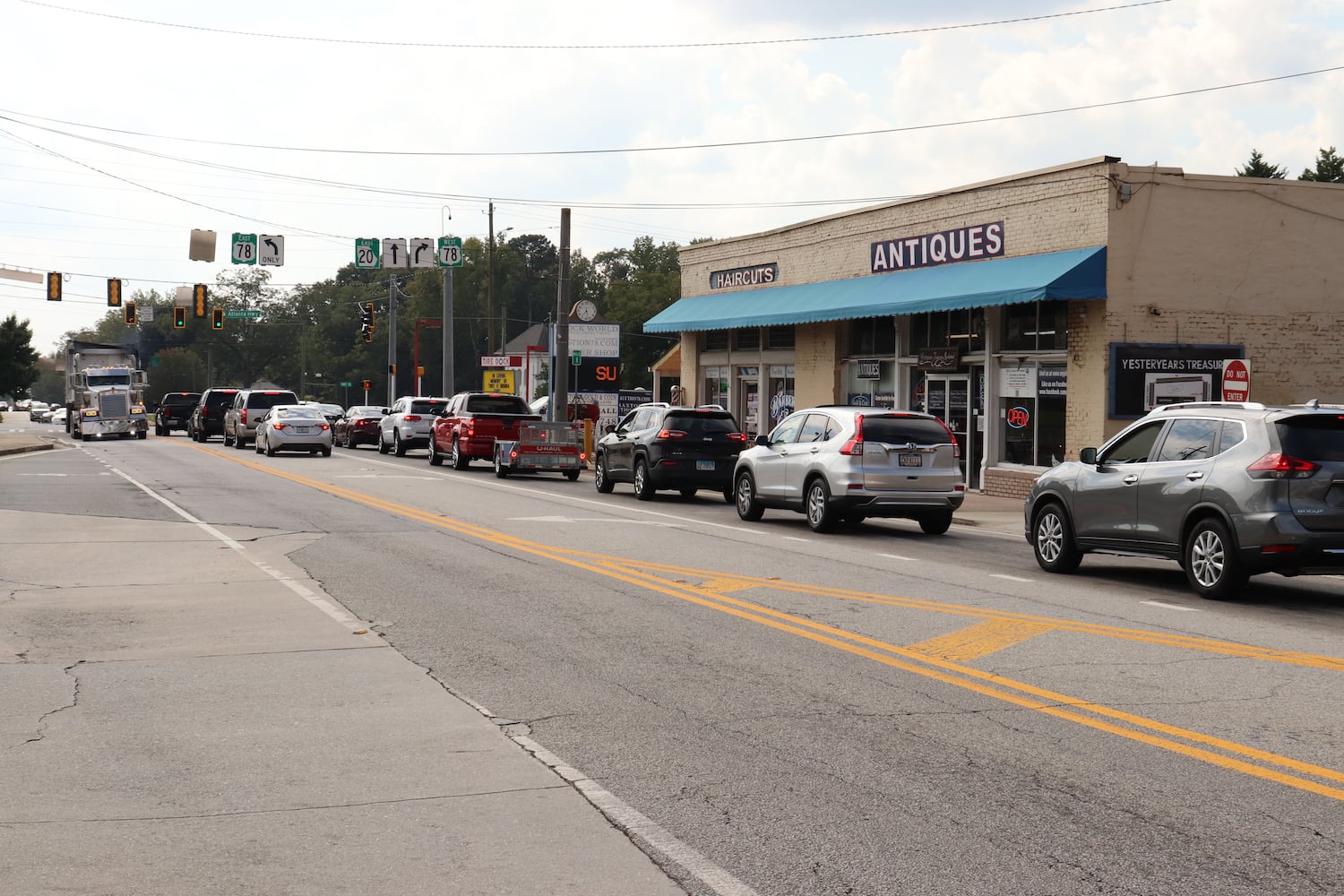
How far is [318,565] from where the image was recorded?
48.9 feet

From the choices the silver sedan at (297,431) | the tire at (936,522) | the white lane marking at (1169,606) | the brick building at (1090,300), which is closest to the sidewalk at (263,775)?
the white lane marking at (1169,606)

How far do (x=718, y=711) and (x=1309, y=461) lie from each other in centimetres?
719

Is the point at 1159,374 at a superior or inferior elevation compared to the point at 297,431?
superior

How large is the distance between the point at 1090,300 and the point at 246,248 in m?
31.9

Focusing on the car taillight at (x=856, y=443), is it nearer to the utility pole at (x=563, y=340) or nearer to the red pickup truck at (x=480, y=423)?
the red pickup truck at (x=480, y=423)

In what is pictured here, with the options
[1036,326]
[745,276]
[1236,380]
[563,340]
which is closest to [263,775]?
[1236,380]

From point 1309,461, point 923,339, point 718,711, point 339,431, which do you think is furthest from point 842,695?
point 339,431

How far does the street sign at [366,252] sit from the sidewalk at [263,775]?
128ft

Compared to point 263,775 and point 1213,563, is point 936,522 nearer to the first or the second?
point 1213,563

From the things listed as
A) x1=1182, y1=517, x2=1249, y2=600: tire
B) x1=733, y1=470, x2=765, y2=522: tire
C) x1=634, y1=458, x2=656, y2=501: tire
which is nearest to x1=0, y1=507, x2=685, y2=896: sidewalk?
x1=1182, y1=517, x2=1249, y2=600: tire

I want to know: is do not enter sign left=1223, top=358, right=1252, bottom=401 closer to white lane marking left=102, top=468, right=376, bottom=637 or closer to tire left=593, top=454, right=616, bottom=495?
tire left=593, top=454, right=616, bottom=495

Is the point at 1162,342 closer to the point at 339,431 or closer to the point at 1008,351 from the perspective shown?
the point at 1008,351

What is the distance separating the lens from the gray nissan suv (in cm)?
1240

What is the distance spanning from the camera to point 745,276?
3875 centimetres
